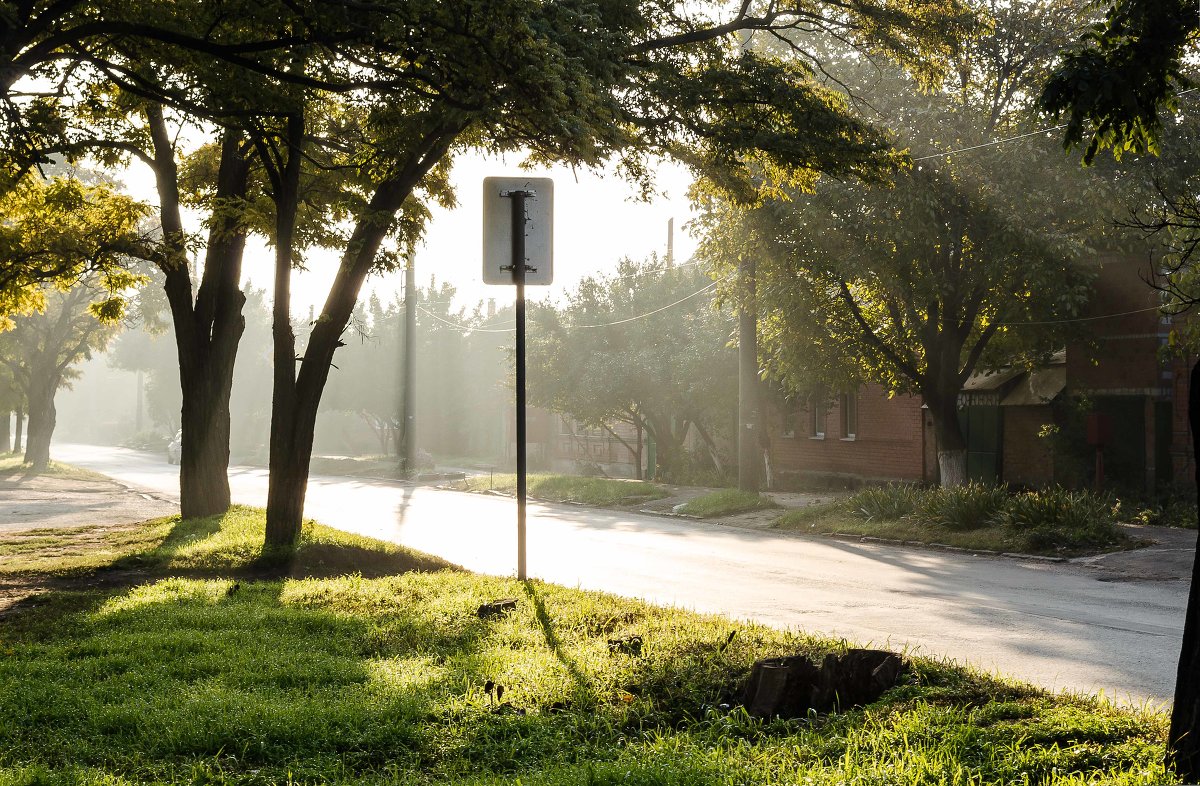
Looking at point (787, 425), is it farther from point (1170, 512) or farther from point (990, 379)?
point (1170, 512)

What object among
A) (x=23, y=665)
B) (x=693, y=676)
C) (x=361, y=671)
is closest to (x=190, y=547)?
(x=23, y=665)

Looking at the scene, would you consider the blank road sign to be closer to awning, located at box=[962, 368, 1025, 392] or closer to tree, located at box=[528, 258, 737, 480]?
awning, located at box=[962, 368, 1025, 392]

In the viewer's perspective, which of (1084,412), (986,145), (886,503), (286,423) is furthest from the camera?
(1084,412)

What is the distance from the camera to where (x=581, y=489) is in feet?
96.5

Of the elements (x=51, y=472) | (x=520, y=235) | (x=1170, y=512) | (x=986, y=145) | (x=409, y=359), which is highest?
(x=986, y=145)

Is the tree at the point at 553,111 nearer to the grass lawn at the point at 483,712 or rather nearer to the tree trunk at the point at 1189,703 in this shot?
the grass lawn at the point at 483,712

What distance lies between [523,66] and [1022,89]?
597 inches

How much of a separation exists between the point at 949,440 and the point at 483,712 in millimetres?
17349

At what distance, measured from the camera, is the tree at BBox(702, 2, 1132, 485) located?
1770 cm

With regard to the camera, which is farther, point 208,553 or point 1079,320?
point 1079,320

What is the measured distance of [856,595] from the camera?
431 inches

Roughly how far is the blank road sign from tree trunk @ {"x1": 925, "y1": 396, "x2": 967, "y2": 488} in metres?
13.0

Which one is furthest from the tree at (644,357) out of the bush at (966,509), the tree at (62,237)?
the tree at (62,237)

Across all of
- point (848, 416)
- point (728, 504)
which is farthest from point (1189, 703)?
point (848, 416)
